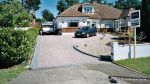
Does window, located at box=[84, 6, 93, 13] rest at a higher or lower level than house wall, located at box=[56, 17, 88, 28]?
higher

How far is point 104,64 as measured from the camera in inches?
819

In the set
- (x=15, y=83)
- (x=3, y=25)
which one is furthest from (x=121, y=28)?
(x=15, y=83)

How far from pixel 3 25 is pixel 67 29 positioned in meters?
25.9

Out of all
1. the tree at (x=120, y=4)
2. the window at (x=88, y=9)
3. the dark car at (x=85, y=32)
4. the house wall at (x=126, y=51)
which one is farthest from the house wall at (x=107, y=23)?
the tree at (x=120, y=4)

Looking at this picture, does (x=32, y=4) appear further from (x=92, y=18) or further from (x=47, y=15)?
(x=92, y=18)

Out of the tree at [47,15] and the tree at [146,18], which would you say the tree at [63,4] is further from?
the tree at [146,18]

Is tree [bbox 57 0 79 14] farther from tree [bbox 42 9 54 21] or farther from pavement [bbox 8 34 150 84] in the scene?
pavement [bbox 8 34 150 84]

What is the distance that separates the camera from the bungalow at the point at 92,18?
5212cm

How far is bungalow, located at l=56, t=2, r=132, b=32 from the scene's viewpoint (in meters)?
52.1

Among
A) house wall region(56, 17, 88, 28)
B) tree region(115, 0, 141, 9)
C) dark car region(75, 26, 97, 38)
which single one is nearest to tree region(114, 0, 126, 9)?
tree region(115, 0, 141, 9)

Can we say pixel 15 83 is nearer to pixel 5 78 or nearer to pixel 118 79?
pixel 5 78

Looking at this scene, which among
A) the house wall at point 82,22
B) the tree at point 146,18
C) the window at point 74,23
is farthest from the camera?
the window at point 74,23

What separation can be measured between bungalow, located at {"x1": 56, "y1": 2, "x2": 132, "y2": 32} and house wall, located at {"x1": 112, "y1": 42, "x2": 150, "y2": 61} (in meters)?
27.8

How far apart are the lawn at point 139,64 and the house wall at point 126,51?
753 millimetres
